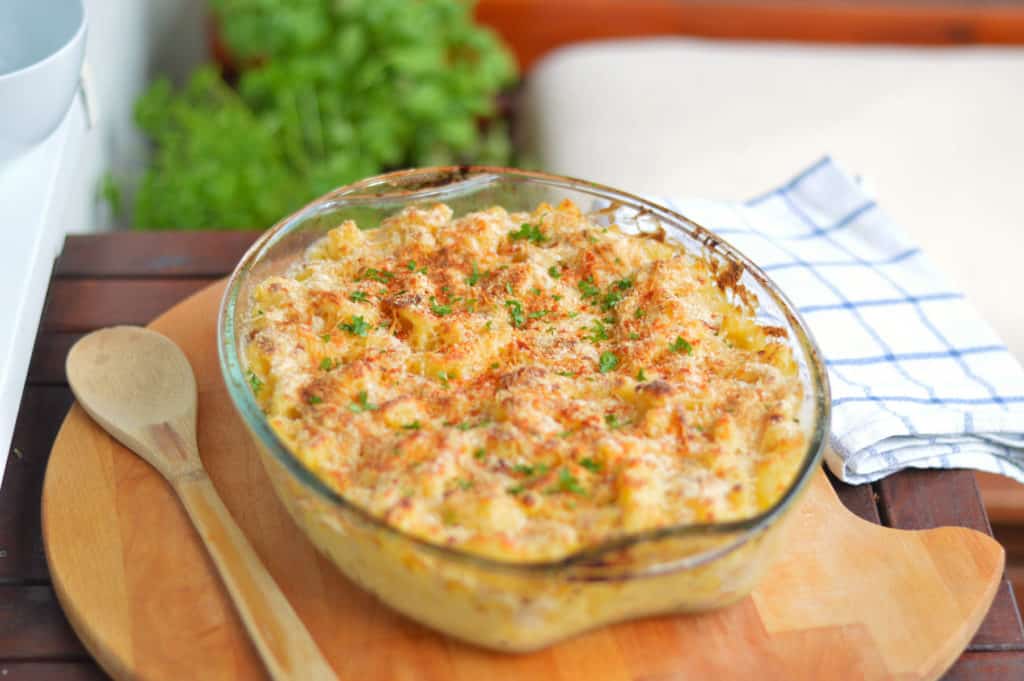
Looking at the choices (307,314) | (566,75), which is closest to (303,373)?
(307,314)

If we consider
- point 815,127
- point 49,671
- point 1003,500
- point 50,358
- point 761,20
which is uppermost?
point 761,20

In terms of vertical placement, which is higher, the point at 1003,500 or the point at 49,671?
the point at 1003,500

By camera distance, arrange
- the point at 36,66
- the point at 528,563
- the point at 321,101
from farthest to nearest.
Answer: the point at 321,101, the point at 36,66, the point at 528,563

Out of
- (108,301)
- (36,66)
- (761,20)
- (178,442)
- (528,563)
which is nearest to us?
(528,563)

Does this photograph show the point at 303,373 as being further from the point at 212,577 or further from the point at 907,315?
the point at 907,315

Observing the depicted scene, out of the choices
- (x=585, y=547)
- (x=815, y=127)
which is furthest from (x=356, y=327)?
(x=815, y=127)

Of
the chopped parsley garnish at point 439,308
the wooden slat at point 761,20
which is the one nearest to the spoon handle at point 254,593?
the chopped parsley garnish at point 439,308

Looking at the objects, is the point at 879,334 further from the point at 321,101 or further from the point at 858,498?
the point at 321,101

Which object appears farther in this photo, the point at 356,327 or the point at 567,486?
the point at 356,327
